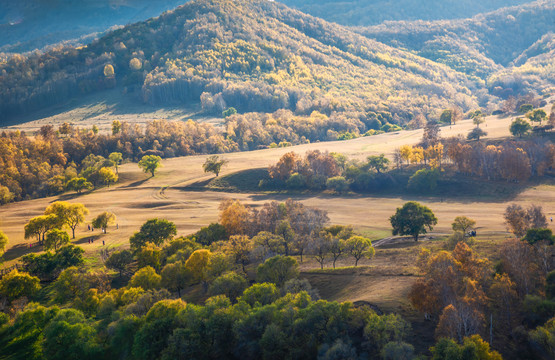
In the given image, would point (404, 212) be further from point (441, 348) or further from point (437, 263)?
point (441, 348)

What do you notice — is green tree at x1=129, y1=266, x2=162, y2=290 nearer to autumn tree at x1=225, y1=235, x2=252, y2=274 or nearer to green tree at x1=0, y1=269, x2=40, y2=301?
autumn tree at x1=225, y1=235, x2=252, y2=274

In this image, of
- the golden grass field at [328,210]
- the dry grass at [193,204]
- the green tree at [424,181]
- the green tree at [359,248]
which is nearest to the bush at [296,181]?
the dry grass at [193,204]

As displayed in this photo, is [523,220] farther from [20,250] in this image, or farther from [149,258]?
[20,250]

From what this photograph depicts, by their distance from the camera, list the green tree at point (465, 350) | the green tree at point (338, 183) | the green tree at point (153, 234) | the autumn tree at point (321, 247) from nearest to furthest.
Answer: the green tree at point (465, 350)
the autumn tree at point (321, 247)
the green tree at point (153, 234)
the green tree at point (338, 183)

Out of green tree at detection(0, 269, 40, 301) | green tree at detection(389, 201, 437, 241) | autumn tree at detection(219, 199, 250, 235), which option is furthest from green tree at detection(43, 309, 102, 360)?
green tree at detection(389, 201, 437, 241)

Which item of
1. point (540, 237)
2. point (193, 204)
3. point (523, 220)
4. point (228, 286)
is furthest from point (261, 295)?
point (193, 204)

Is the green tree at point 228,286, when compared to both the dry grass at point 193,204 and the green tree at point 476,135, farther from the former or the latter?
the green tree at point 476,135

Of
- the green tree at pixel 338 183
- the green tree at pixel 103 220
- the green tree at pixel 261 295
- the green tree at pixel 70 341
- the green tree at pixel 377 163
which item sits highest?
the green tree at pixel 377 163
